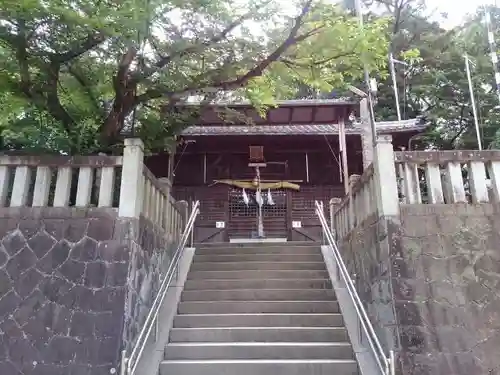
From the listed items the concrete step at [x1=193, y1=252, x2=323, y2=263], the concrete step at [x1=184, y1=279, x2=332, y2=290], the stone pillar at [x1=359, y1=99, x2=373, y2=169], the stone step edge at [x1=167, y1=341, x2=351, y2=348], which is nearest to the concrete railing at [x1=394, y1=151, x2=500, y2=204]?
the stone step edge at [x1=167, y1=341, x2=351, y2=348]

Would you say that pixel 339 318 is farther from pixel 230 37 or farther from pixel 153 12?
pixel 153 12

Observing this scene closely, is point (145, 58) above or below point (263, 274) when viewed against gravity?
above

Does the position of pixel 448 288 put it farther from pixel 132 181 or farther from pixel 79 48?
pixel 79 48

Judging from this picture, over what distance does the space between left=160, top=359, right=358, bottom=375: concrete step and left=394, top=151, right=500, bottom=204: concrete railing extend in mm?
2461

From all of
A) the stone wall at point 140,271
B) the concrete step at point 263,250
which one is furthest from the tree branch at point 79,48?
the concrete step at point 263,250

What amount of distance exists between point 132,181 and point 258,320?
3015mm

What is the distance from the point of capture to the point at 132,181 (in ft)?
20.7

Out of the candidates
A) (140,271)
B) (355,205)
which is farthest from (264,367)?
(355,205)

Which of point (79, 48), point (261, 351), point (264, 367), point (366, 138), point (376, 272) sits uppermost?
point (79, 48)

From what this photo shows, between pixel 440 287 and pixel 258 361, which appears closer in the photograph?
pixel 440 287

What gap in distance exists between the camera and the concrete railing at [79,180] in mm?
6348

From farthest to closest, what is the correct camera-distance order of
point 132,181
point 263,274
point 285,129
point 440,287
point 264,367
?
point 285,129 < point 263,274 < point 132,181 < point 264,367 < point 440,287

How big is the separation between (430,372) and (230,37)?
5.57 m

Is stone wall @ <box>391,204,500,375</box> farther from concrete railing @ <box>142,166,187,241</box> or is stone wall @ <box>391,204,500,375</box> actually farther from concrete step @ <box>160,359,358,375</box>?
concrete railing @ <box>142,166,187,241</box>
